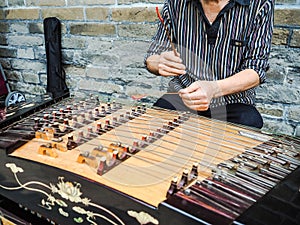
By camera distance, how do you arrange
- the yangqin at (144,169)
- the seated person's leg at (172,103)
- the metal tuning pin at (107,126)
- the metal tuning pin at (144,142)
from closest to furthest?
the yangqin at (144,169) < the metal tuning pin at (144,142) < the metal tuning pin at (107,126) < the seated person's leg at (172,103)

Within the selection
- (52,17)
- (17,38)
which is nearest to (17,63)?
(17,38)

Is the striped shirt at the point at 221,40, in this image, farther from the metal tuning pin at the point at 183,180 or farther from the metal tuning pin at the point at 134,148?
the metal tuning pin at the point at 183,180

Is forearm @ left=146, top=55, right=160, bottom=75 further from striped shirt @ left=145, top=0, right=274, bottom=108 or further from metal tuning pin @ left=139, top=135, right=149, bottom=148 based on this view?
metal tuning pin @ left=139, top=135, right=149, bottom=148

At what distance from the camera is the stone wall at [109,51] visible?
5.73ft

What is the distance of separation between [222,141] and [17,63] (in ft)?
8.29

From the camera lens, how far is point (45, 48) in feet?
8.89

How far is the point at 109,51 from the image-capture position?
2383 mm

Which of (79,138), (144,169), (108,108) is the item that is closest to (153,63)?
(108,108)

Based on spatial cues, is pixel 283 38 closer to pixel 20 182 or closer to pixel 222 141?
pixel 222 141

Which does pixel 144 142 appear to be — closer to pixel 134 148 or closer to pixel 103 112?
pixel 134 148

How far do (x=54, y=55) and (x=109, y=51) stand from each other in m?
0.54

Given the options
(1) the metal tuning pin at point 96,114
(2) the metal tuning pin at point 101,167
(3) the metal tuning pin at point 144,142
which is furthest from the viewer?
(1) the metal tuning pin at point 96,114

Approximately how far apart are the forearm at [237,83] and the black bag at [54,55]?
1634mm

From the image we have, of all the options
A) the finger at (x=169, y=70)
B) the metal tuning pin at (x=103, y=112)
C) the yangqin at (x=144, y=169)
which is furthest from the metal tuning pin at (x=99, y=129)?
the finger at (x=169, y=70)
